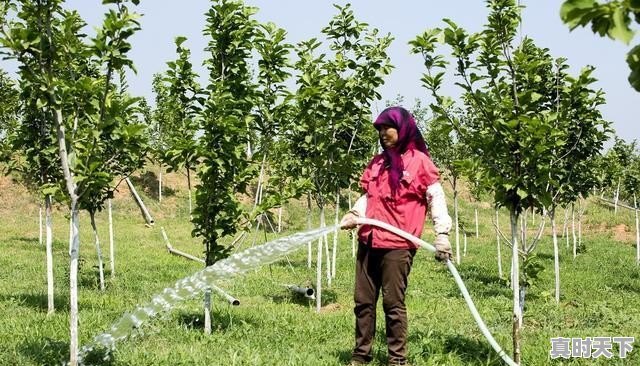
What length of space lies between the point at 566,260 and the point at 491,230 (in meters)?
12.3

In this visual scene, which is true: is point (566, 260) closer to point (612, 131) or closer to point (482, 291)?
point (482, 291)

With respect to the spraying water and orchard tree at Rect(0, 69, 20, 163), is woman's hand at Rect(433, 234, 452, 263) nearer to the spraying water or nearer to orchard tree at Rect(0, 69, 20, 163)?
the spraying water

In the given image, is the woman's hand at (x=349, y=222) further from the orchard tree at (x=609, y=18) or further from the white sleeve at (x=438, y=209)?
the orchard tree at (x=609, y=18)

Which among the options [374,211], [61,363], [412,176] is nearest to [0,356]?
[61,363]

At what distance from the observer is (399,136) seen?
505 centimetres

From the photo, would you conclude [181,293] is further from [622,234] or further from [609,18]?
[622,234]

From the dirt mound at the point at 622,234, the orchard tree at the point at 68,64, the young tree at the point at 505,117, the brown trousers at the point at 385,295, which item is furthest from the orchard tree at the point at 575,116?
the dirt mound at the point at 622,234

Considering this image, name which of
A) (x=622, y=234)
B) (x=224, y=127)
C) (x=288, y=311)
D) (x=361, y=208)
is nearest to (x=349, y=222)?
(x=361, y=208)

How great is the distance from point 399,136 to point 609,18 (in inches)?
130

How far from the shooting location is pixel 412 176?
4.99 metres

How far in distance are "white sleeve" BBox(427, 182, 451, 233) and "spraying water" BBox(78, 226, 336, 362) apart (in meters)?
0.85

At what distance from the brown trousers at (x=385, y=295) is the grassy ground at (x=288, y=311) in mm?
346

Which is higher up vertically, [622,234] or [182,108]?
[182,108]

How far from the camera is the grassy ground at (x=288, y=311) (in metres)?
5.59
